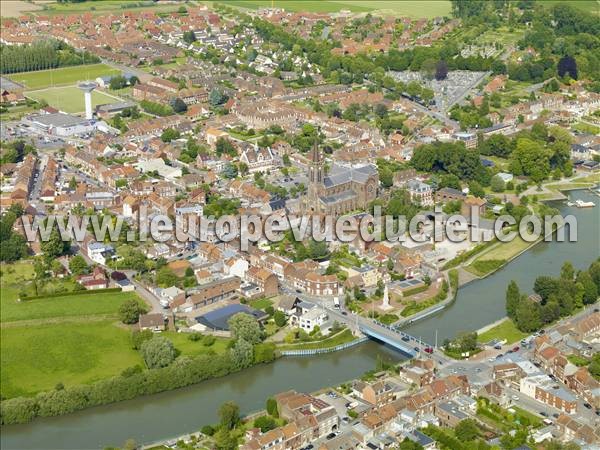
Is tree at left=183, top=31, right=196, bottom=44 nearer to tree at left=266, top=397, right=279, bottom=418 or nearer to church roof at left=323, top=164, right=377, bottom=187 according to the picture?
church roof at left=323, top=164, right=377, bottom=187

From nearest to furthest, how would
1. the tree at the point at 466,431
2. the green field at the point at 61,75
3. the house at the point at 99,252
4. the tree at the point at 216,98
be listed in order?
the tree at the point at 466,431
the house at the point at 99,252
the tree at the point at 216,98
the green field at the point at 61,75

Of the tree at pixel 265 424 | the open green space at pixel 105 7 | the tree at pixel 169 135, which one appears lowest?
the tree at pixel 265 424

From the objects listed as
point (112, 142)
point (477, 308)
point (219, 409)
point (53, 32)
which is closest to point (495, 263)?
point (477, 308)

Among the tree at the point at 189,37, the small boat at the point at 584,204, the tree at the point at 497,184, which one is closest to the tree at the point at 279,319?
the tree at the point at 497,184

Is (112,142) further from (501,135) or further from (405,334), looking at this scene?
(405,334)

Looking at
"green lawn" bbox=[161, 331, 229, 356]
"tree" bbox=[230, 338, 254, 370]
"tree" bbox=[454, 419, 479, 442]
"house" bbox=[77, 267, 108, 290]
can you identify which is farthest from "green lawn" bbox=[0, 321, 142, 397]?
"tree" bbox=[454, 419, 479, 442]

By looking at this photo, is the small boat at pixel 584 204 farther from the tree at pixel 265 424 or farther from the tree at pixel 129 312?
the tree at pixel 265 424
